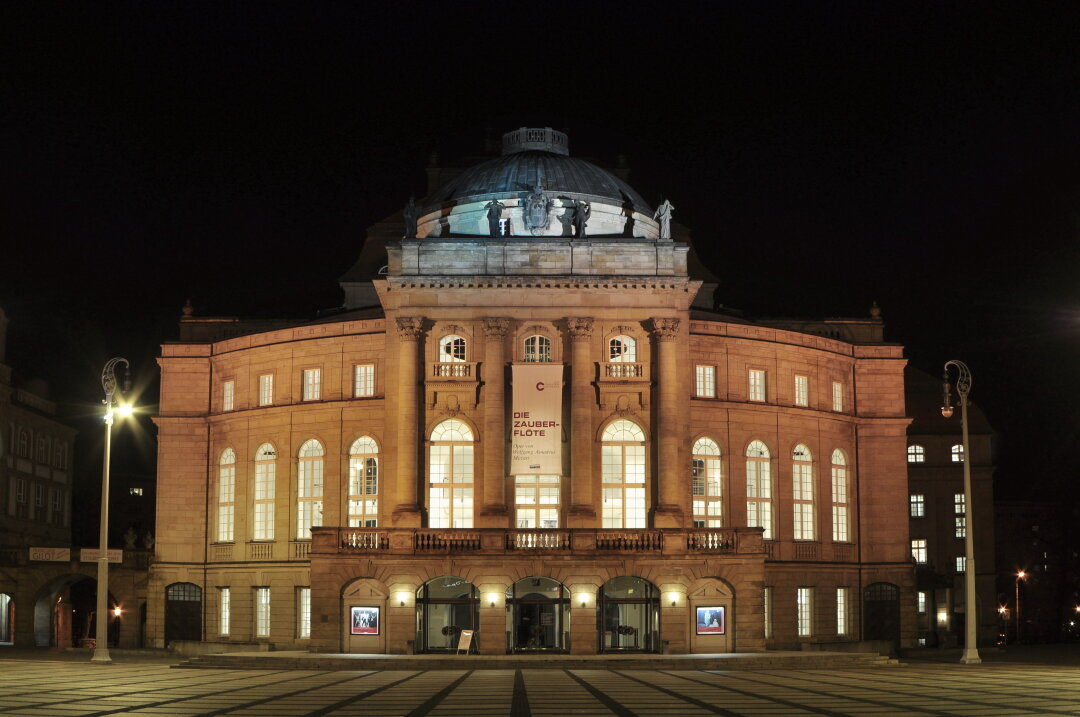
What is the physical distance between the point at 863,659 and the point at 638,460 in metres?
15.8

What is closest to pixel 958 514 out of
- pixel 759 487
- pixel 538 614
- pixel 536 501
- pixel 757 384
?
pixel 759 487

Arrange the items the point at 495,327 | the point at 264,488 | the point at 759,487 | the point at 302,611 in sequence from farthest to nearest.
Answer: the point at 264,488 → the point at 759,487 → the point at 302,611 → the point at 495,327

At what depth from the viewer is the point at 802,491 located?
92.2 metres

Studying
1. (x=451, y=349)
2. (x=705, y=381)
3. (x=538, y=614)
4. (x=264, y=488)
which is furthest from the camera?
(x=264, y=488)

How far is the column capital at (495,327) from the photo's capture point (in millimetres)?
82250

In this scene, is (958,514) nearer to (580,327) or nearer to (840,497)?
(840,497)

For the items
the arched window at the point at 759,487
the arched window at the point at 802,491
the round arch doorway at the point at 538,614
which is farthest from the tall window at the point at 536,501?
the arched window at the point at 802,491

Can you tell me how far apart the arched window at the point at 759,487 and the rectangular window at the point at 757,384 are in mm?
2605

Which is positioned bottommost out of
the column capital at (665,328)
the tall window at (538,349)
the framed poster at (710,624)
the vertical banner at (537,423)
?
the framed poster at (710,624)

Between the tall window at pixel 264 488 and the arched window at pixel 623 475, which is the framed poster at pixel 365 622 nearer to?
the arched window at pixel 623 475

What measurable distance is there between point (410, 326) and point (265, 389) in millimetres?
14570

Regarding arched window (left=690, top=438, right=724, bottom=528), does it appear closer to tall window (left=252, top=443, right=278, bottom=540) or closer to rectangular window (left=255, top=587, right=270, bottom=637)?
tall window (left=252, top=443, right=278, bottom=540)

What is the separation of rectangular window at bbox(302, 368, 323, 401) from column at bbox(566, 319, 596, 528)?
54.0 feet

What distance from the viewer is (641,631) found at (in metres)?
77.4
